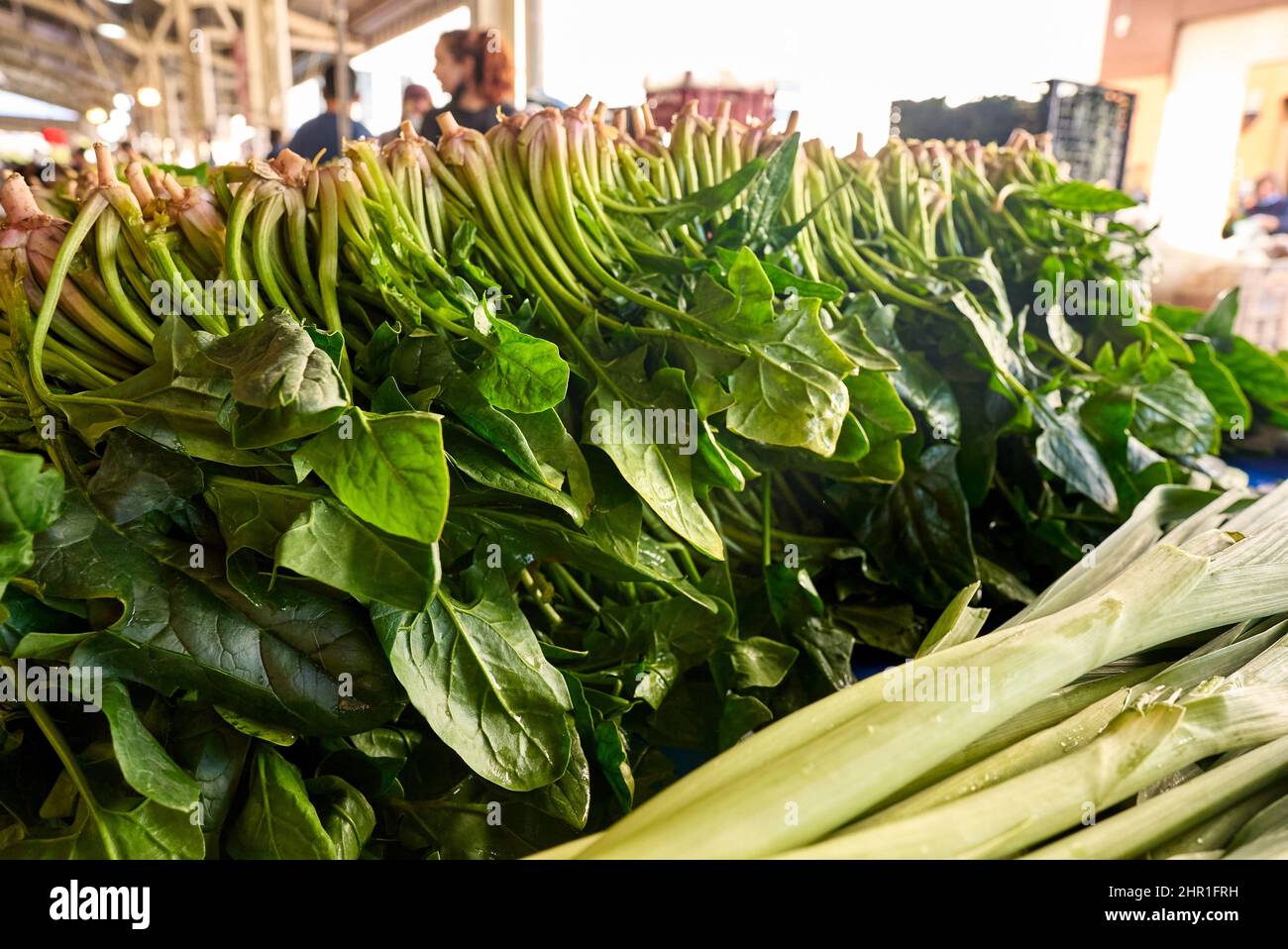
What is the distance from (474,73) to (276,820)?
2.98 m

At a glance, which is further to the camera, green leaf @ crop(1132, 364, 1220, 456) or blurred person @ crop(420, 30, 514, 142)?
blurred person @ crop(420, 30, 514, 142)

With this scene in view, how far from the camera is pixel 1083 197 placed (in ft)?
5.85

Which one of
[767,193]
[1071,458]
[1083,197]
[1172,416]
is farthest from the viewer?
[1083,197]

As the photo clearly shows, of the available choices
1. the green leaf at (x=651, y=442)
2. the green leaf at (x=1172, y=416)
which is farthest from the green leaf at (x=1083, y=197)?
the green leaf at (x=651, y=442)

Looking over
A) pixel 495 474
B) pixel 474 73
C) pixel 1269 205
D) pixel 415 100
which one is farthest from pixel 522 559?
pixel 1269 205

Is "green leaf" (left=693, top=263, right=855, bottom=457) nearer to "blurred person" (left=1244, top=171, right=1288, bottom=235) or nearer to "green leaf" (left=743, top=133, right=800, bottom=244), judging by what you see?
"green leaf" (left=743, top=133, right=800, bottom=244)

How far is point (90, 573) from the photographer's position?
78 centimetres

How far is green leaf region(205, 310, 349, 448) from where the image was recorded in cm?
71

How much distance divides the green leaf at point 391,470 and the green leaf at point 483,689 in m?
0.14

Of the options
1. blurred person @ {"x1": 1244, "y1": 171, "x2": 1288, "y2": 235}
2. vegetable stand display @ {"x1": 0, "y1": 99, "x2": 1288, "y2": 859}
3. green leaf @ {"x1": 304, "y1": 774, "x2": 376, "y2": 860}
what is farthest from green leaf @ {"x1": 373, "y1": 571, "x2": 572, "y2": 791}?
blurred person @ {"x1": 1244, "y1": 171, "x2": 1288, "y2": 235}

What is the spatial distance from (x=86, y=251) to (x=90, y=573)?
394 mm

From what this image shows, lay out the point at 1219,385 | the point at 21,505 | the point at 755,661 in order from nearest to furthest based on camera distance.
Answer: the point at 21,505 < the point at 755,661 < the point at 1219,385

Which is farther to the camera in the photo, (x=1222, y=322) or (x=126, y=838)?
(x=1222, y=322)

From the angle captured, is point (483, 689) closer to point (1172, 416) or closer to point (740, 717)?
point (740, 717)
